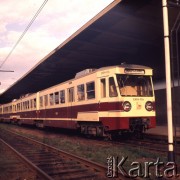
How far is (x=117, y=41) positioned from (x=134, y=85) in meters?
5.79

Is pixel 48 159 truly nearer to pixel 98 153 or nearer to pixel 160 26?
pixel 98 153

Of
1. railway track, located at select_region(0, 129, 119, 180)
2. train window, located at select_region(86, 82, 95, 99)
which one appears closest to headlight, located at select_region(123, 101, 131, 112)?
train window, located at select_region(86, 82, 95, 99)

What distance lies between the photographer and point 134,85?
1481 centimetres

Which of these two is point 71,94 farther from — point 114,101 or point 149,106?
point 149,106

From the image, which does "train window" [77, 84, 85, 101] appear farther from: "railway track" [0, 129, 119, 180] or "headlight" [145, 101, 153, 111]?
"railway track" [0, 129, 119, 180]

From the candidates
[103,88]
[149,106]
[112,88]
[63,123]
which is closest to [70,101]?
[63,123]

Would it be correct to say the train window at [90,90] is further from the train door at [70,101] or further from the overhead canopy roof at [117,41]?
the overhead canopy roof at [117,41]

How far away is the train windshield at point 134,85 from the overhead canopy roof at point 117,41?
2973 millimetres

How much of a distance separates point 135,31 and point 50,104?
828 cm

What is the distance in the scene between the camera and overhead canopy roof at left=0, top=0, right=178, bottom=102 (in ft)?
48.9

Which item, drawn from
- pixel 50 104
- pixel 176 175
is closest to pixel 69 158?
pixel 176 175

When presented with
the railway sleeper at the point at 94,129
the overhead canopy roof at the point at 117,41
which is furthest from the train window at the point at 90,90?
the overhead canopy roof at the point at 117,41

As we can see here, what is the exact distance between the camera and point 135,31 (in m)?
17.7

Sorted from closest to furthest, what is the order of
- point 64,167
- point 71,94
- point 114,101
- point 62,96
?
1. point 64,167
2. point 114,101
3. point 71,94
4. point 62,96
